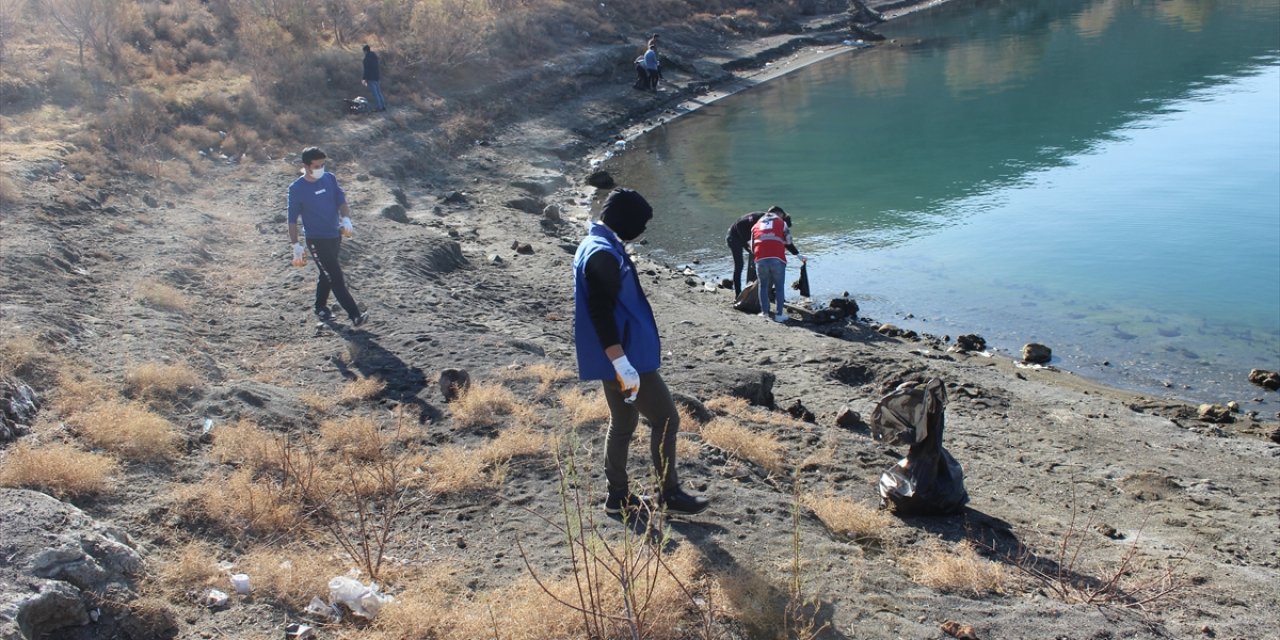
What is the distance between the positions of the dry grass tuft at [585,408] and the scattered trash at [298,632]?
322 centimetres

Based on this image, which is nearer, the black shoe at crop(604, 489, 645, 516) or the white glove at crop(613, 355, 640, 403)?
the white glove at crop(613, 355, 640, 403)

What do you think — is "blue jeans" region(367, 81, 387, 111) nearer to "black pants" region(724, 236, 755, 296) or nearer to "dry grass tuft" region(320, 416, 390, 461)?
"black pants" region(724, 236, 755, 296)

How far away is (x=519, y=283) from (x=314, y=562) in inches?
389

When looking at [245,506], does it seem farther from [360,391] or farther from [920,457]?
[920,457]

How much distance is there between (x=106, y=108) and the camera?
68.4 ft

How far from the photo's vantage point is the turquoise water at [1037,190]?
15117 millimetres

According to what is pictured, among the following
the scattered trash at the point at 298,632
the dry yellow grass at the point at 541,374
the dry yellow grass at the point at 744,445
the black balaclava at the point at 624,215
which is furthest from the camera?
the dry yellow grass at the point at 541,374

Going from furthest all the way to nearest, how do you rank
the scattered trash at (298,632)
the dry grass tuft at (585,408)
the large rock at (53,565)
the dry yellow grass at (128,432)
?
1. the dry grass tuft at (585,408)
2. the dry yellow grass at (128,432)
3. the scattered trash at (298,632)
4. the large rock at (53,565)

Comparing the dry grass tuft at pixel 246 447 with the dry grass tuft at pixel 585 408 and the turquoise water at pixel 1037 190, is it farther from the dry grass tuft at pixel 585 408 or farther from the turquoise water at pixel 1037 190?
the turquoise water at pixel 1037 190

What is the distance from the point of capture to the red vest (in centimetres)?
1400

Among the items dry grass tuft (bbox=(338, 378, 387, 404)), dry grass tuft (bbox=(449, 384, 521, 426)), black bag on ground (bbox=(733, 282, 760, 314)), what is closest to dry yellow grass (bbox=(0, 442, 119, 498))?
dry grass tuft (bbox=(338, 378, 387, 404))

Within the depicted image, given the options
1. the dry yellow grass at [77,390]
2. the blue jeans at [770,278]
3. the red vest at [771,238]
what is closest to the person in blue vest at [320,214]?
the dry yellow grass at [77,390]

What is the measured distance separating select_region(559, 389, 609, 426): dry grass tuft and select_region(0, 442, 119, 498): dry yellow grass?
3.28 m

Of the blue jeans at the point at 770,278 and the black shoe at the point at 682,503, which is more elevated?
the black shoe at the point at 682,503
